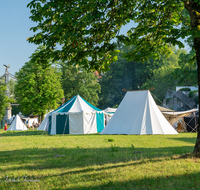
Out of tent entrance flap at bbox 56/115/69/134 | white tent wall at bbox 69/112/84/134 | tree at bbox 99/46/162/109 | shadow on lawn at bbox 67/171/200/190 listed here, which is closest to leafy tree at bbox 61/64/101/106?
tree at bbox 99/46/162/109

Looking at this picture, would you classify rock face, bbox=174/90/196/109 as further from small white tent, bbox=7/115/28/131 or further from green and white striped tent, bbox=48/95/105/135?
small white tent, bbox=7/115/28/131

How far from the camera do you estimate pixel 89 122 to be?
1002 inches

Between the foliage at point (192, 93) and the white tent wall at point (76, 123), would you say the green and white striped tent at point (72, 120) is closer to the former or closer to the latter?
the white tent wall at point (76, 123)

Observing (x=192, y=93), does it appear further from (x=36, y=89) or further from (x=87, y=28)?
(x=87, y=28)

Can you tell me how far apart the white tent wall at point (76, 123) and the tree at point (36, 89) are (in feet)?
45.6

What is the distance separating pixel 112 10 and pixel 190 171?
5.08m

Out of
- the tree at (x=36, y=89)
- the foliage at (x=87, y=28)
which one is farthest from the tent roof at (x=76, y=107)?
the foliage at (x=87, y=28)

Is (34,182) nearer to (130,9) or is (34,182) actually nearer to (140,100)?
(130,9)

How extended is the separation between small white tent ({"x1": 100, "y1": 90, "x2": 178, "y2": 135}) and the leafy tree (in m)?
35.7

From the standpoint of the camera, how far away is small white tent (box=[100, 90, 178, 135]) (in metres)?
19.0

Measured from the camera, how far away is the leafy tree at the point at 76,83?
56562mm

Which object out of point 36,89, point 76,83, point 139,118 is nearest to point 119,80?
point 76,83

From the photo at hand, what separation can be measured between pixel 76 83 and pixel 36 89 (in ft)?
63.4

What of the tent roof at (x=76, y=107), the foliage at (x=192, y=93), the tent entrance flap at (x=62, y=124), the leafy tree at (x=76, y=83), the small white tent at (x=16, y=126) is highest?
the leafy tree at (x=76, y=83)
